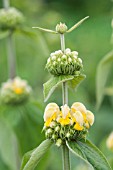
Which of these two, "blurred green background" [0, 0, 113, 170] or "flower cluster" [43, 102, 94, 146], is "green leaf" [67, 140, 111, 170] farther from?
"blurred green background" [0, 0, 113, 170]

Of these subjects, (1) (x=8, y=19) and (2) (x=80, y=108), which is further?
(1) (x=8, y=19)

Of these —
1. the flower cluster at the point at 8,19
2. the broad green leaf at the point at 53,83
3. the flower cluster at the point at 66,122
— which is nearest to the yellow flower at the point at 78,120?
the flower cluster at the point at 66,122

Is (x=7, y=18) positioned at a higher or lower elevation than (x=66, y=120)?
higher

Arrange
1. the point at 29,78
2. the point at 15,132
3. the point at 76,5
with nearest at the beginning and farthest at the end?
the point at 15,132, the point at 29,78, the point at 76,5

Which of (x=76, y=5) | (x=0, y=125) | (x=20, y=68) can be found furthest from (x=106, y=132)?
(x=76, y=5)

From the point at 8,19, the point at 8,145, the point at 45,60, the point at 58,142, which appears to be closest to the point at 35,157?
the point at 58,142

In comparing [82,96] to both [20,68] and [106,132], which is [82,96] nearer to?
[106,132]

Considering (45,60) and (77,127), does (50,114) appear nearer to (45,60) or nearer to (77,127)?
(77,127)
